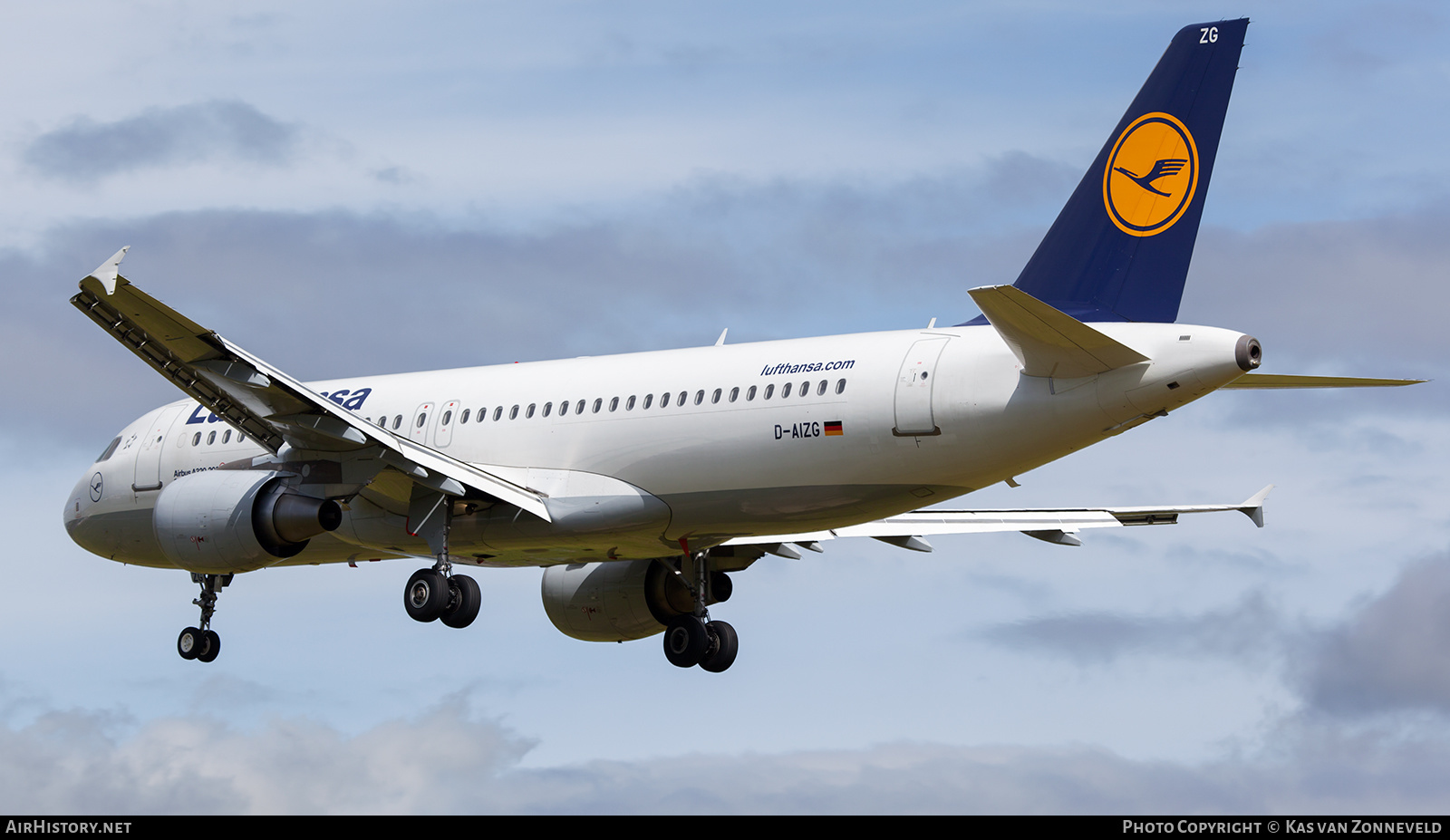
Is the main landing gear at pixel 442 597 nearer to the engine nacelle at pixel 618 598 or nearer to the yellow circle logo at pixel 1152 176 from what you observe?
the engine nacelle at pixel 618 598

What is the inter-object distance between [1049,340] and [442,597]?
9438 millimetres

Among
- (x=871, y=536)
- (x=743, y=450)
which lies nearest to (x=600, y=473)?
(x=743, y=450)

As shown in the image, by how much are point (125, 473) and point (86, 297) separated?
25.9ft

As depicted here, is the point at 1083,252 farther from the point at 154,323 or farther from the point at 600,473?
the point at 154,323

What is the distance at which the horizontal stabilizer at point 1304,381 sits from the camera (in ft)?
69.7

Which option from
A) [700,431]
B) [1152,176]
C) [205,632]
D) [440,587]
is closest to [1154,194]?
[1152,176]

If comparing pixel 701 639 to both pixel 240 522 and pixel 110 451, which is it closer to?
pixel 240 522

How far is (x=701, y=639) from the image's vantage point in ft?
94.1

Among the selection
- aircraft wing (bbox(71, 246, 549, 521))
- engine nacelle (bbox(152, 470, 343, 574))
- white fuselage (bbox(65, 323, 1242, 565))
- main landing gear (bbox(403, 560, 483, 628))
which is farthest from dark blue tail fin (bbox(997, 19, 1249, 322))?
engine nacelle (bbox(152, 470, 343, 574))

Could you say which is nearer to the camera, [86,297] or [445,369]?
[86,297]

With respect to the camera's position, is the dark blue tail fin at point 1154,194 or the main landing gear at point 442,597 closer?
the dark blue tail fin at point 1154,194

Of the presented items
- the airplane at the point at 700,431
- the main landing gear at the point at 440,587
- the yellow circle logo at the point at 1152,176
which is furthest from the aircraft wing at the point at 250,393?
the yellow circle logo at the point at 1152,176

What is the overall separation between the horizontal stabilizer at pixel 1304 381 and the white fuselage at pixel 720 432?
61.2 inches

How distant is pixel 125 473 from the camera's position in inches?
1182
